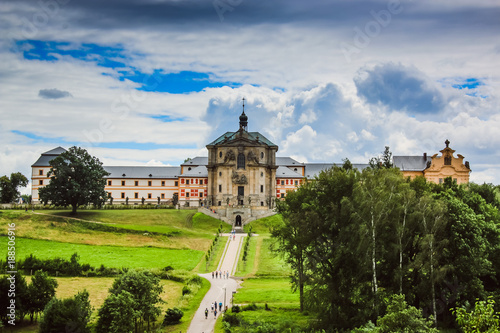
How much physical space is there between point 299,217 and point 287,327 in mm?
10978

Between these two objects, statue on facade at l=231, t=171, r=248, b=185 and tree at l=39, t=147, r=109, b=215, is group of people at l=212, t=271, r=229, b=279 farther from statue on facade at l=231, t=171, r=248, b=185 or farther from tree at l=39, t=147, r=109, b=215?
statue on facade at l=231, t=171, r=248, b=185

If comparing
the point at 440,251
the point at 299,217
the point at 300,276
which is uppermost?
the point at 299,217

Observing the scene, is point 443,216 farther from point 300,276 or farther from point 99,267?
point 99,267

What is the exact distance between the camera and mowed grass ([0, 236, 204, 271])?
6675cm

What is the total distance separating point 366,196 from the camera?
131 ft

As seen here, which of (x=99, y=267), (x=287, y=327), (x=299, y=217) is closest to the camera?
(x=287, y=327)

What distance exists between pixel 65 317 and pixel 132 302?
484cm

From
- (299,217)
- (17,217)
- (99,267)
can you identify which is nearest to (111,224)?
(17,217)

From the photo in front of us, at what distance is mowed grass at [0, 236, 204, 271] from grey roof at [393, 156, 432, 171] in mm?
61926

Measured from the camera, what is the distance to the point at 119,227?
8544 centimetres

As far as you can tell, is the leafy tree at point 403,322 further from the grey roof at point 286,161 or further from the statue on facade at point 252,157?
the grey roof at point 286,161

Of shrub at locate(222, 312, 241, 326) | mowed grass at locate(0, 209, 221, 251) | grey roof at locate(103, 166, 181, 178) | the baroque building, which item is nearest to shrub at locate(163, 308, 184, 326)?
shrub at locate(222, 312, 241, 326)

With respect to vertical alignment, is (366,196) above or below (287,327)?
above

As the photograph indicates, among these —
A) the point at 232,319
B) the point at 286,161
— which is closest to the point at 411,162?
the point at 286,161
